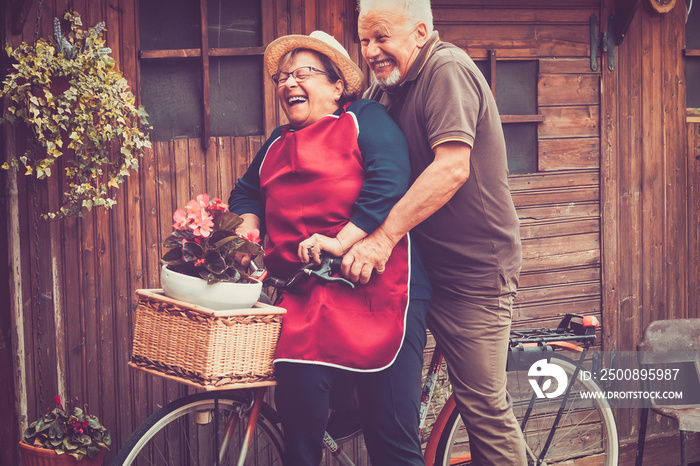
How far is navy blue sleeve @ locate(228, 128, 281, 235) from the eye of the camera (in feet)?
9.33

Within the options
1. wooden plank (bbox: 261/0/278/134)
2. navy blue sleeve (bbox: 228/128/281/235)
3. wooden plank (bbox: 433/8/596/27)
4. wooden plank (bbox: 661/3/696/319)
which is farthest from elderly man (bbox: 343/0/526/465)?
wooden plank (bbox: 661/3/696/319)

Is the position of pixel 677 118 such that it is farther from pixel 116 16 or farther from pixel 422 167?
pixel 116 16

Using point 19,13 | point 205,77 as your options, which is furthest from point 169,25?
point 19,13

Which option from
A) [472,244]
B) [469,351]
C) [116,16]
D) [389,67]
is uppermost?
[116,16]

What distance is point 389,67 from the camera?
2.71 meters

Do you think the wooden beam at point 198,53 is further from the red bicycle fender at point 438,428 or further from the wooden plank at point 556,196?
the red bicycle fender at point 438,428

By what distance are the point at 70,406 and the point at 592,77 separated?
A: 362 centimetres

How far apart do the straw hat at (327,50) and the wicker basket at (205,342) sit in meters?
0.94

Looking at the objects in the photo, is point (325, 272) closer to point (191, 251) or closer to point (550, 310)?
point (191, 251)

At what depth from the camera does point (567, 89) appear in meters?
4.39

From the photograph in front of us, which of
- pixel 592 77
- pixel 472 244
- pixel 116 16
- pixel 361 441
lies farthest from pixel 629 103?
pixel 116 16

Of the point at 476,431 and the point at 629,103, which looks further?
the point at 629,103

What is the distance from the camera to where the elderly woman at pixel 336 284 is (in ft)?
7.96

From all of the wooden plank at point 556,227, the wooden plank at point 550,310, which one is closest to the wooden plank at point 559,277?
the wooden plank at point 550,310
